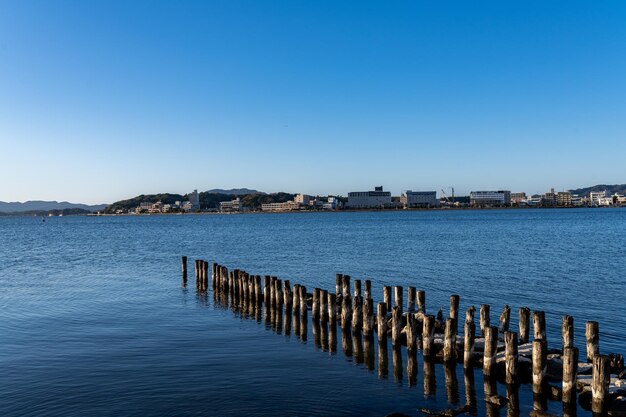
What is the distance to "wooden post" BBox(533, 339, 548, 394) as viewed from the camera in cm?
1477

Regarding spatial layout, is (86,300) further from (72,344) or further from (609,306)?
(609,306)

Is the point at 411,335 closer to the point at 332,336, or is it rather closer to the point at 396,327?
the point at 396,327

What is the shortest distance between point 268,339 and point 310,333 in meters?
1.83

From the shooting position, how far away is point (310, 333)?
870 inches

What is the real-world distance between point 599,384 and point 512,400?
2.35m

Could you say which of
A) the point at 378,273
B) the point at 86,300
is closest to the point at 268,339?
the point at 86,300

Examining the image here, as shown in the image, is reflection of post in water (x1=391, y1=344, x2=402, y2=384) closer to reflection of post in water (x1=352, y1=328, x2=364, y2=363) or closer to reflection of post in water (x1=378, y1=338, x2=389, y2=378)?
reflection of post in water (x1=378, y1=338, x2=389, y2=378)

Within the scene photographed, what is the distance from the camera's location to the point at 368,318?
20672mm

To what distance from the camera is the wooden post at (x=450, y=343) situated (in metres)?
17.5

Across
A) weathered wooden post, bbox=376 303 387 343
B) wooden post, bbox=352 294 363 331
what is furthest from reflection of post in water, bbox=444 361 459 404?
wooden post, bbox=352 294 363 331

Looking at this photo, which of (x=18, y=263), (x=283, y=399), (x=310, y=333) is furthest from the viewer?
(x=18, y=263)

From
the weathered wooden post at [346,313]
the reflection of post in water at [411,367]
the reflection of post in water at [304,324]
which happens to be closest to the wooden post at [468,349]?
the reflection of post in water at [411,367]

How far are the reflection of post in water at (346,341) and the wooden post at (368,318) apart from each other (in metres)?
0.74

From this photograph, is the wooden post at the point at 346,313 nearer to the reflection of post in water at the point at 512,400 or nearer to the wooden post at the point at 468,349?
the wooden post at the point at 468,349
